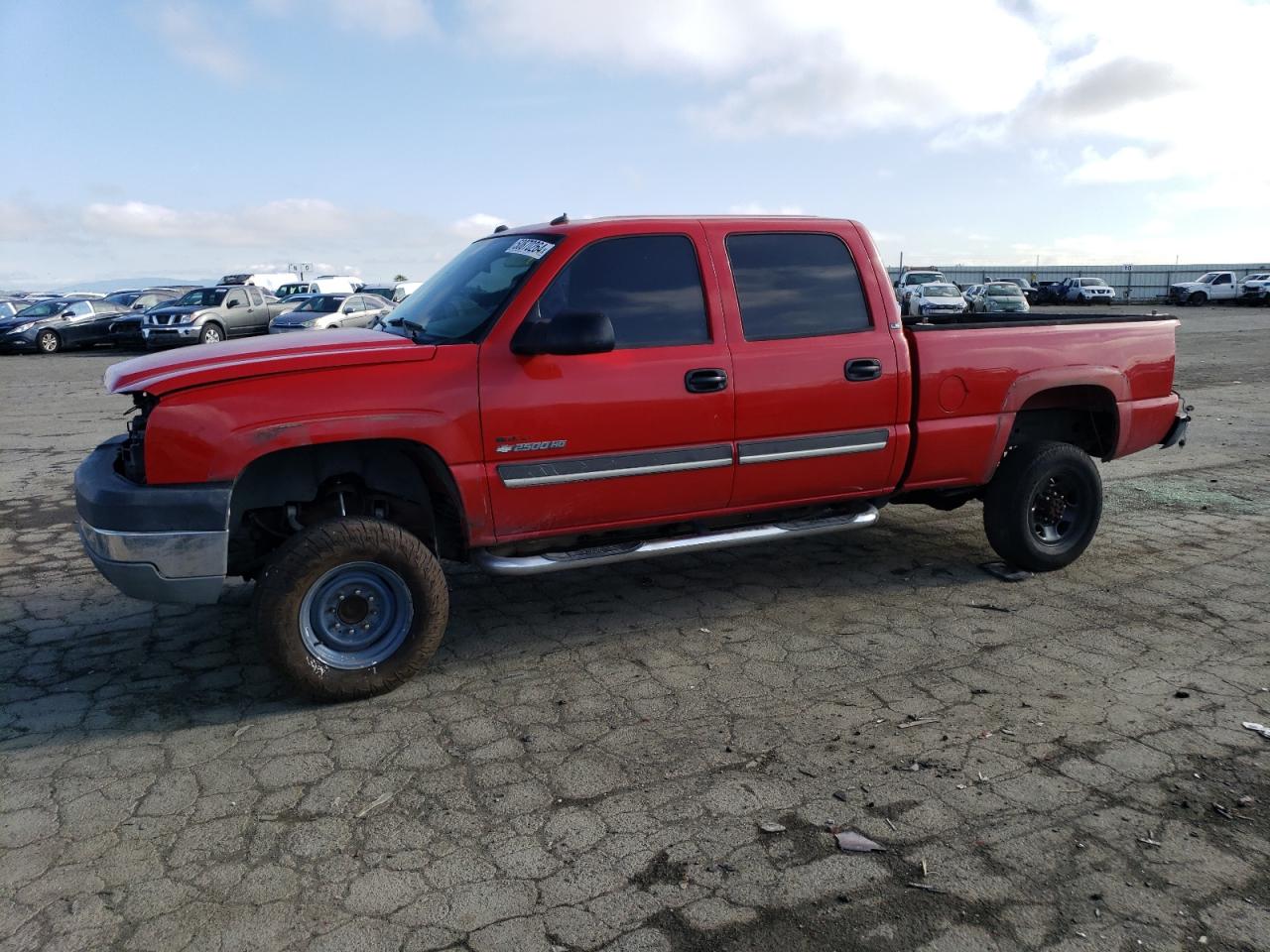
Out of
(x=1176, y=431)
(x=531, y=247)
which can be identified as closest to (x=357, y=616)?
(x=531, y=247)

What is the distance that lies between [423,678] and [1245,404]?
12374 mm

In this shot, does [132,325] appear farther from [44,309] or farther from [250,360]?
[250,360]

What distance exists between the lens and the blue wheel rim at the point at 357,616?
165 inches

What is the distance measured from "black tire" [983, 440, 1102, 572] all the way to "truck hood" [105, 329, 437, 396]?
3345 millimetres

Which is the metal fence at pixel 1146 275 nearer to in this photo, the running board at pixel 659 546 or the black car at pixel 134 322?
the black car at pixel 134 322

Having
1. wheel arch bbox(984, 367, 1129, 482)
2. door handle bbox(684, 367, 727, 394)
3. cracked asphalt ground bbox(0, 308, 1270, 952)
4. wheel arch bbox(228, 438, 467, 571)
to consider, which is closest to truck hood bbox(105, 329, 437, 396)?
wheel arch bbox(228, 438, 467, 571)

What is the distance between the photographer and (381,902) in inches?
113

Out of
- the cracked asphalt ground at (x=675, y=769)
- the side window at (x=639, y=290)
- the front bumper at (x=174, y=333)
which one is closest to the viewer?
the cracked asphalt ground at (x=675, y=769)

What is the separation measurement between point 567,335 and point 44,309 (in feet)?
102

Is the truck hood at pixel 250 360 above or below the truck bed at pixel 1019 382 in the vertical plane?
above

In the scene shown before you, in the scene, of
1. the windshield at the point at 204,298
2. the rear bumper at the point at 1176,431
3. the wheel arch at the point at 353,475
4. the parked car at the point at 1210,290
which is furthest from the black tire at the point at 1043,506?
the parked car at the point at 1210,290

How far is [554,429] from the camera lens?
4.38 metres

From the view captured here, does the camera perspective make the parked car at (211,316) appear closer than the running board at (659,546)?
No

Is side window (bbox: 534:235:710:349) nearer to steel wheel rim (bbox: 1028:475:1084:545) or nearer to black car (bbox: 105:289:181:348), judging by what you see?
steel wheel rim (bbox: 1028:475:1084:545)
